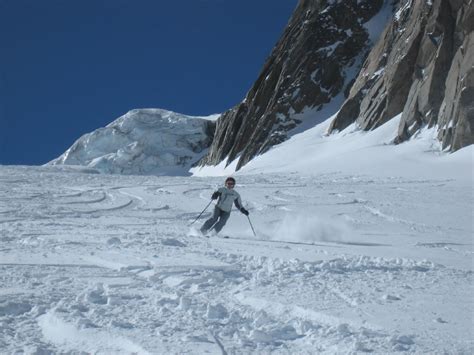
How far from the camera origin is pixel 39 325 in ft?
13.2

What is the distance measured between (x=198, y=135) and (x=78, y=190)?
305ft

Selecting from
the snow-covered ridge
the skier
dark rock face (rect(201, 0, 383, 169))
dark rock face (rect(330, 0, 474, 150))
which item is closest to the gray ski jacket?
the skier

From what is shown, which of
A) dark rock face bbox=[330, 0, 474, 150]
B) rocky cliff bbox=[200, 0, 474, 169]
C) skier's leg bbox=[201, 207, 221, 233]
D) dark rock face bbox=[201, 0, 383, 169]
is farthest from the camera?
dark rock face bbox=[201, 0, 383, 169]

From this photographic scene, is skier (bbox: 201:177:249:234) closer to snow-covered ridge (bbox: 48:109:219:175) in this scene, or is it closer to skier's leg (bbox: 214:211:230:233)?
skier's leg (bbox: 214:211:230:233)

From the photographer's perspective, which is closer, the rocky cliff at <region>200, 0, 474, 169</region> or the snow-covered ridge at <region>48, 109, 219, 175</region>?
the rocky cliff at <region>200, 0, 474, 169</region>

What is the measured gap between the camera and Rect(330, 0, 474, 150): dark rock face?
29781 mm

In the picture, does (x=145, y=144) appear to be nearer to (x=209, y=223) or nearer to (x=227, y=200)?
(x=227, y=200)

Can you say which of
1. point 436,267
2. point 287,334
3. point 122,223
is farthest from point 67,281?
point 122,223

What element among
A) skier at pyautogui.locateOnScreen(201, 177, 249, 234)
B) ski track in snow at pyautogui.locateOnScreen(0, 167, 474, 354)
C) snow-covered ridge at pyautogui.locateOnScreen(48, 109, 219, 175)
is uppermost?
snow-covered ridge at pyautogui.locateOnScreen(48, 109, 219, 175)

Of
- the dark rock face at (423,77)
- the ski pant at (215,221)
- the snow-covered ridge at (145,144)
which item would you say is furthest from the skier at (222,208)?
the snow-covered ridge at (145,144)

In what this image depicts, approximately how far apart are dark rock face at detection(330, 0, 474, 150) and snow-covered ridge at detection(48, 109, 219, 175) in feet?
195

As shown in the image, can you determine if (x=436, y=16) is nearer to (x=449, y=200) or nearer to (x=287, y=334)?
(x=449, y=200)

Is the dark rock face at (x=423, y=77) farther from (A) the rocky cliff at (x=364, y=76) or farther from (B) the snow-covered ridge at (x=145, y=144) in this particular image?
(B) the snow-covered ridge at (x=145, y=144)

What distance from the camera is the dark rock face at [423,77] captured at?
2978 centimetres
